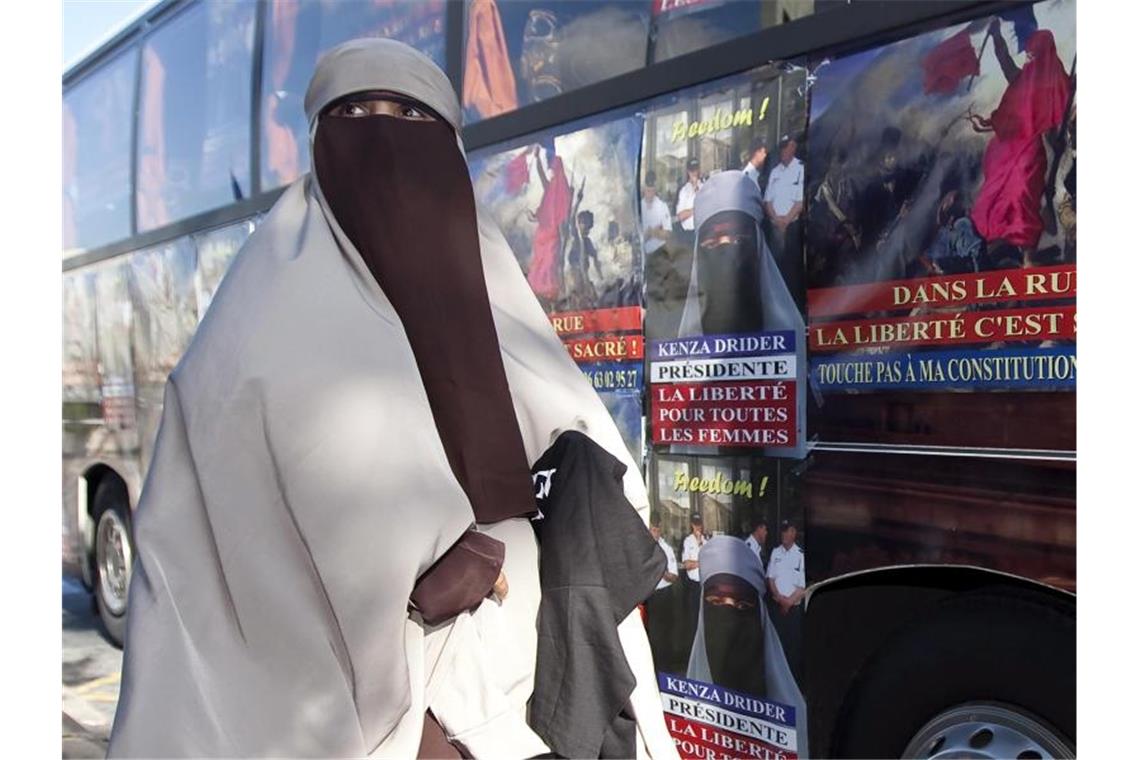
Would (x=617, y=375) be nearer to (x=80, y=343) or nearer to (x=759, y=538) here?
(x=759, y=538)

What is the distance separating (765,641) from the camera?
111 inches

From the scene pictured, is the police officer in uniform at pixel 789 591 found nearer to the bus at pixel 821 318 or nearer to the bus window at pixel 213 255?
the bus at pixel 821 318

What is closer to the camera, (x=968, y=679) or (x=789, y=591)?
(x=968, y=679)

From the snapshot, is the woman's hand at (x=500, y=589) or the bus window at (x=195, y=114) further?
the bus window at (x=195, y=114)

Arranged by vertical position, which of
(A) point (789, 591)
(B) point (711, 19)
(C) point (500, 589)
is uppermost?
(B) point (711, 19)

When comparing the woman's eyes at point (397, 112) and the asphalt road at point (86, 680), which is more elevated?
the woman's eyes at point (397, 112)

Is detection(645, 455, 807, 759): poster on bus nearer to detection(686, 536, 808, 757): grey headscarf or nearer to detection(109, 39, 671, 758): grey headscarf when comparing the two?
detection(686, 536, 808, 757): grey headscarf

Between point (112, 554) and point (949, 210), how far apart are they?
596 cm

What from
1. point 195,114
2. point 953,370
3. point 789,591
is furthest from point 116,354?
point 953,370

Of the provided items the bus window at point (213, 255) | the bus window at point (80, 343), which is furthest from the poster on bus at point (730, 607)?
the bus window at point (80, 343)

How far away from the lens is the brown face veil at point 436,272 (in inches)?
66.0

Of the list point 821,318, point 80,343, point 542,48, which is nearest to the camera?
point 821,318

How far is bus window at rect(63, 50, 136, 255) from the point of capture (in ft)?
19.5
